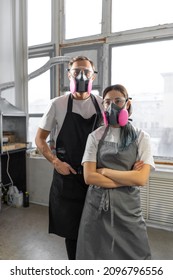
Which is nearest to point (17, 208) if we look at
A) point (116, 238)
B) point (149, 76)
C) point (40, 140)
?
point (40, 140)

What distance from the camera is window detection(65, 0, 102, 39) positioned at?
2848 mm

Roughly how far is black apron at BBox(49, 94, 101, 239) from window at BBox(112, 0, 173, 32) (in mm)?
1729

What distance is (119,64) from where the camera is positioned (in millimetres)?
2758

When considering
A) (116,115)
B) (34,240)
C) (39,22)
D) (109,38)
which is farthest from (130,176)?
(39,22)

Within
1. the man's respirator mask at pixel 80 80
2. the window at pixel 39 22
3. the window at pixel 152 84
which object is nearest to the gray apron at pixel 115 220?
the man's respirator mask at pixel 80 80

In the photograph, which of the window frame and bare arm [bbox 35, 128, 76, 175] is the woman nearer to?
bare arm [bbox 35, 128, 76, 175]

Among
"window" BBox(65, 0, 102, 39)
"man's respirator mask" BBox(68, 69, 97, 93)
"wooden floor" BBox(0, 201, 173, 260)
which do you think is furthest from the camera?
"window" BBox(65, 0, 102, 39)

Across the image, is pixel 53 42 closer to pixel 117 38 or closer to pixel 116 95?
pixel 117 38

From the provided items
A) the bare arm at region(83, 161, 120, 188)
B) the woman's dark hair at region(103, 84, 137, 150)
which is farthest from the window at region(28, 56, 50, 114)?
the bare arm at region(83, 161, 120, 188)

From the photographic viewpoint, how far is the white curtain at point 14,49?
3031mm

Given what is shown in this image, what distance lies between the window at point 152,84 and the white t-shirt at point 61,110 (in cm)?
138

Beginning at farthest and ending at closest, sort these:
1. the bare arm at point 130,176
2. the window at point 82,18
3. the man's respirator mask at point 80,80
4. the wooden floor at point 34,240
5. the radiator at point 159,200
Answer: the window at point 82,18, the radiator at point 159,200, the wooden floor at point 34,240, the man's respirator mask at point 80,80, the bare arm at point 130,176

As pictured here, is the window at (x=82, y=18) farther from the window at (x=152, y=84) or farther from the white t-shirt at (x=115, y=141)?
the white t-shirt at (x=115, y=141)

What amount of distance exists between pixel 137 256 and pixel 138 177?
414 mm
